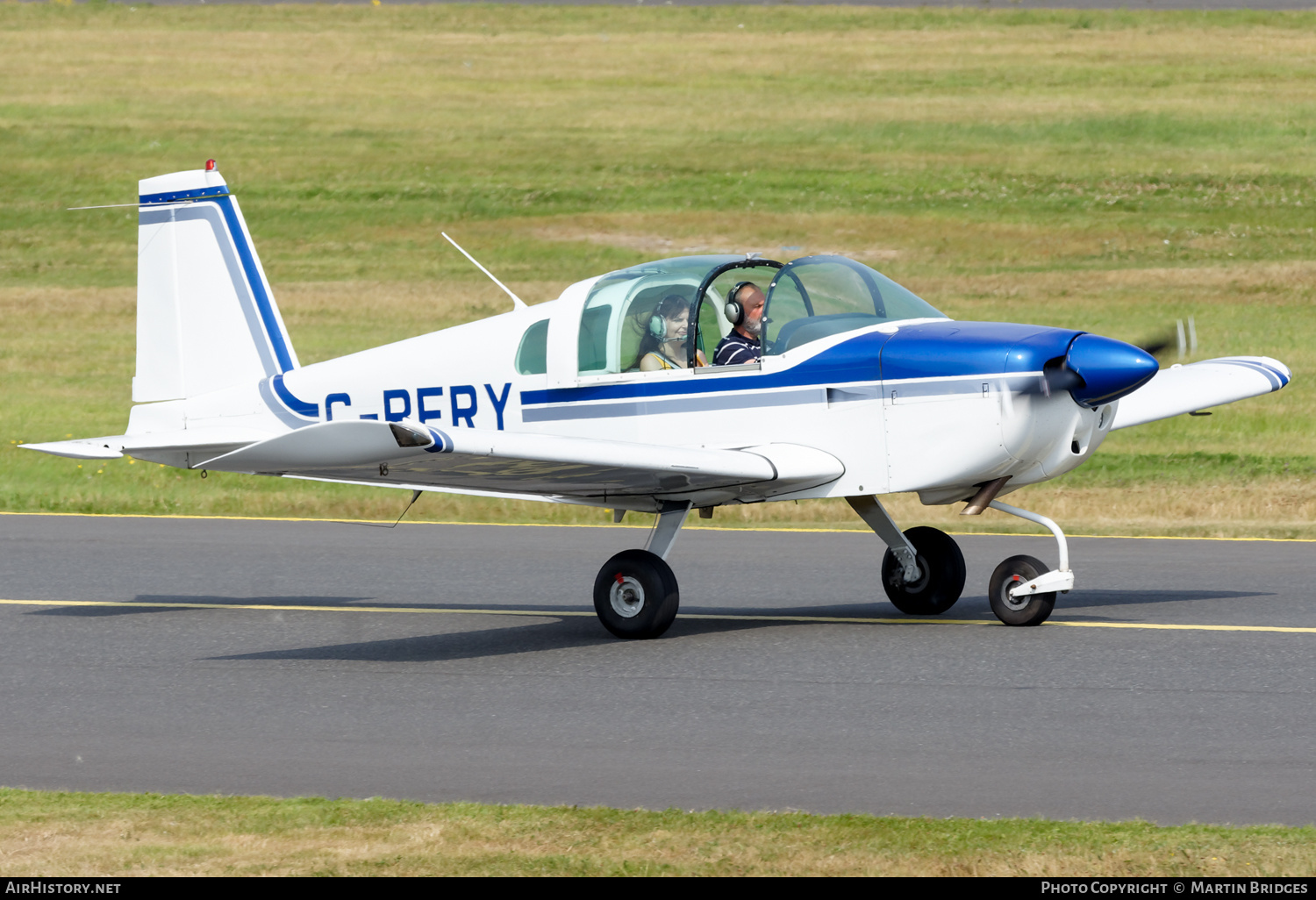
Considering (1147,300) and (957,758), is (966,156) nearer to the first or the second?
(1147,300)

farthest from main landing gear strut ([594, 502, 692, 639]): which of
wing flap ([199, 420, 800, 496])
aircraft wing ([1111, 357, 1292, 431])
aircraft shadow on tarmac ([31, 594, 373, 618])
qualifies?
aircraft wing ([1111, 357, 1292, 431])

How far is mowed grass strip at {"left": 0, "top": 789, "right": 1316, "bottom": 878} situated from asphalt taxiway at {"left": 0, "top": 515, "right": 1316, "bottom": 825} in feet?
1.16

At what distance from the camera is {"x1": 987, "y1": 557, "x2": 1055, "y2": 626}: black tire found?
380 inches

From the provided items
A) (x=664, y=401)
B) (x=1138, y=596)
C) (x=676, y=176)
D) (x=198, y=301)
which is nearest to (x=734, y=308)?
(x=664, y=401)

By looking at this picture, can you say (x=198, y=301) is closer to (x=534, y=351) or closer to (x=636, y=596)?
(x=534, y=351)

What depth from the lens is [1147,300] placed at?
27.8 metres

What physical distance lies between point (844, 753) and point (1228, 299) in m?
22.4

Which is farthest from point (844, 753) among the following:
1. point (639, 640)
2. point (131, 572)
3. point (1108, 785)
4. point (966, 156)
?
point (966, 156)

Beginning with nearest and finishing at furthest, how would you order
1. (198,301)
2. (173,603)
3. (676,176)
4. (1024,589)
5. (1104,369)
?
(1104,369), (1024,589), (198,301), (173,603), (676,176)

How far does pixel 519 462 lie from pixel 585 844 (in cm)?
332

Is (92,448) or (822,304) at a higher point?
(822,304)

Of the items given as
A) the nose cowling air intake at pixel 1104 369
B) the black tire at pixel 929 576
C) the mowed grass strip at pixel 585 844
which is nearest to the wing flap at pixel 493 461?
the black tire at pixel 929 576

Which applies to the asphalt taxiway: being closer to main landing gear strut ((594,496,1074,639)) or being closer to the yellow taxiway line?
the yellow taxiway line

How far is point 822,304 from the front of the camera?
9711 mm
